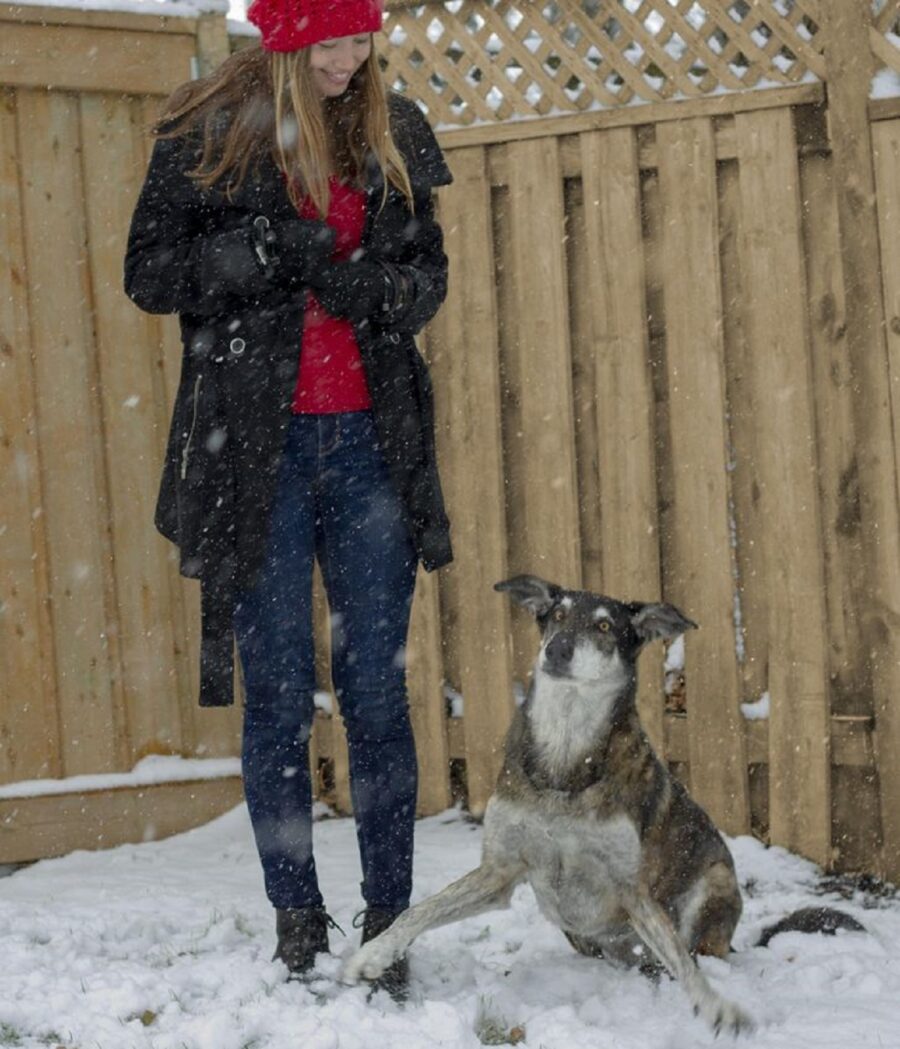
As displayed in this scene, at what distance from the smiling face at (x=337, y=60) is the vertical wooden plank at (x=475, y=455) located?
182 cm

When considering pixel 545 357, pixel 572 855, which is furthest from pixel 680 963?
pixel 545 357

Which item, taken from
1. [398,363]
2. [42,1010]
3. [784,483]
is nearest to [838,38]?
[784,483]

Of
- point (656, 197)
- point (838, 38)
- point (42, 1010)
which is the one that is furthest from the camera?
point (656, 197)

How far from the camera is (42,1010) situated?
3.52 meters

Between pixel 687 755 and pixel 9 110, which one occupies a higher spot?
pixel 9 110

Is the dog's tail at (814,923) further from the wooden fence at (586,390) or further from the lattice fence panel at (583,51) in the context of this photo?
the lattice fence panel at (583,51)

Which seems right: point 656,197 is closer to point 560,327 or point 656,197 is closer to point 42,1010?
point 560,327

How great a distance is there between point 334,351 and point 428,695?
211 centimetres

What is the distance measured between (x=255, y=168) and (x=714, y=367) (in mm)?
1985

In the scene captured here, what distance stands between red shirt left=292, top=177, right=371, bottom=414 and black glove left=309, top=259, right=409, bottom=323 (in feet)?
0.20

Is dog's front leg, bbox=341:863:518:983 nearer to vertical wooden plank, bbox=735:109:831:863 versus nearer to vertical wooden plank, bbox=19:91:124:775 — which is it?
vertical wooden plank, bbox=735:109:831:863

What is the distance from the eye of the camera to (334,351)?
365cm

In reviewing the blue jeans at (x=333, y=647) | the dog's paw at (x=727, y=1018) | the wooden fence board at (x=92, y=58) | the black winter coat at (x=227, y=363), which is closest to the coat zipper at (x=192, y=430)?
the black winter coat at (x=227, y=363)

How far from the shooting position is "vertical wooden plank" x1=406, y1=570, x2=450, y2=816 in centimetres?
546
